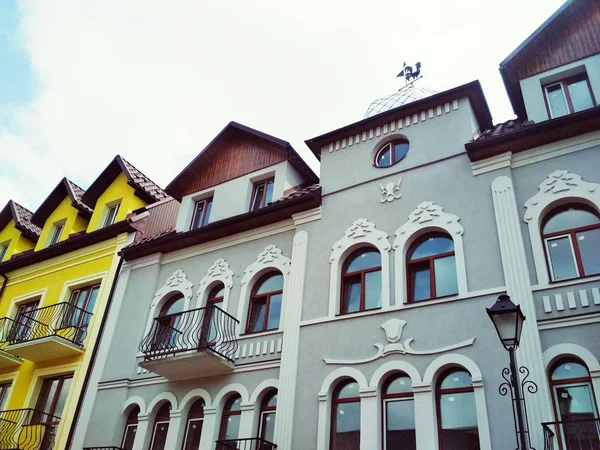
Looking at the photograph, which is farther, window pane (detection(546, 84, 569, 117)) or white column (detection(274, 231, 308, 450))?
window pane (detection(546, 84, 569, 117))

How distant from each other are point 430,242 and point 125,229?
9.93 m

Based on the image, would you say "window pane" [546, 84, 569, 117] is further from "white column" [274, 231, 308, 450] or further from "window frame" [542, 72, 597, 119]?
"white column" [274, 231, 308, 450]

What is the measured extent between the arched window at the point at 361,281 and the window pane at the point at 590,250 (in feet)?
13.1

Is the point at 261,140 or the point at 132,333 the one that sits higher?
the point at 261,140

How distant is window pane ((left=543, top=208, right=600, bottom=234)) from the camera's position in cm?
1098

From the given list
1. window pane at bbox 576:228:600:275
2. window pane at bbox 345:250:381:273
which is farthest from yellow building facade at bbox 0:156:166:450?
window pane at bbox 576:228:600:275

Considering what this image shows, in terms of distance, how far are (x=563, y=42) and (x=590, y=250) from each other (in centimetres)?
519

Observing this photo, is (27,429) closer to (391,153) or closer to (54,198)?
(54,198)

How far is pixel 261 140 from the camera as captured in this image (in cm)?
1723

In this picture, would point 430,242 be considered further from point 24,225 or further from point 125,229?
point 24,225

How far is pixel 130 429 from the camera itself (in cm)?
1470

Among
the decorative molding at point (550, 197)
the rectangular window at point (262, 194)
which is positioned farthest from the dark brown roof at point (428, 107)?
the decorative molding at point (550, 197)

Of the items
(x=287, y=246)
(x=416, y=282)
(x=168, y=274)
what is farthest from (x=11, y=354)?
(x=416, y=282)

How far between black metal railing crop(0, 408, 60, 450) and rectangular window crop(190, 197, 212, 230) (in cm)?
646
